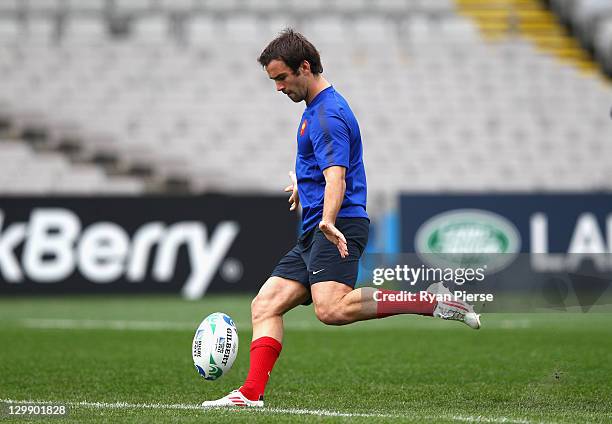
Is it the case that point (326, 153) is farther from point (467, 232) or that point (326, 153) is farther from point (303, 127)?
point (467, 232)

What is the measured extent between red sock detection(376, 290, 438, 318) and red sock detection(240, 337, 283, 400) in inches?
25.5

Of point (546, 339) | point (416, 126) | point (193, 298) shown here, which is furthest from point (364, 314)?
point (416, 126)

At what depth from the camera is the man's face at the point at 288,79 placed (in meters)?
6.20

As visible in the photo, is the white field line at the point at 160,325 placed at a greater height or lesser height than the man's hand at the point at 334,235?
lesser

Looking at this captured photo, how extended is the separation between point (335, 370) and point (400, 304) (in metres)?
2.61

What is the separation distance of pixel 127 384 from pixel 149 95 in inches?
552

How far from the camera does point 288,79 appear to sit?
6.24m

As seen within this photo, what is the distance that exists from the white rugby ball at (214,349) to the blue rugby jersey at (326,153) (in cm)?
81

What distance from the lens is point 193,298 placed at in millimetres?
16375

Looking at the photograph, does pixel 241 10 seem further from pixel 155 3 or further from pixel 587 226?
pixel 587 226

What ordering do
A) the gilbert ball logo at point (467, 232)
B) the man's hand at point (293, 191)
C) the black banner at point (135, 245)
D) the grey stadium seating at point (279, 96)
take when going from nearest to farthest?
1. the man's hand at point (293, 191)
2. the black banner at point (135, 245)
3. the gilbert ball logo at point (467, 232)
4. the grey stadium seating at point (279, 96)

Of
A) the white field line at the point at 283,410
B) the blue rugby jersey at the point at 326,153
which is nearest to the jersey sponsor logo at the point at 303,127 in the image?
the blue rugby jersey at the point at 326,153

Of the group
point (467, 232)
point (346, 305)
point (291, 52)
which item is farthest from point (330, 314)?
point (467, 232)

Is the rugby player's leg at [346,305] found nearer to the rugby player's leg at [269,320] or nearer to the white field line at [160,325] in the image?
the rugby player's leg at [269,320]
